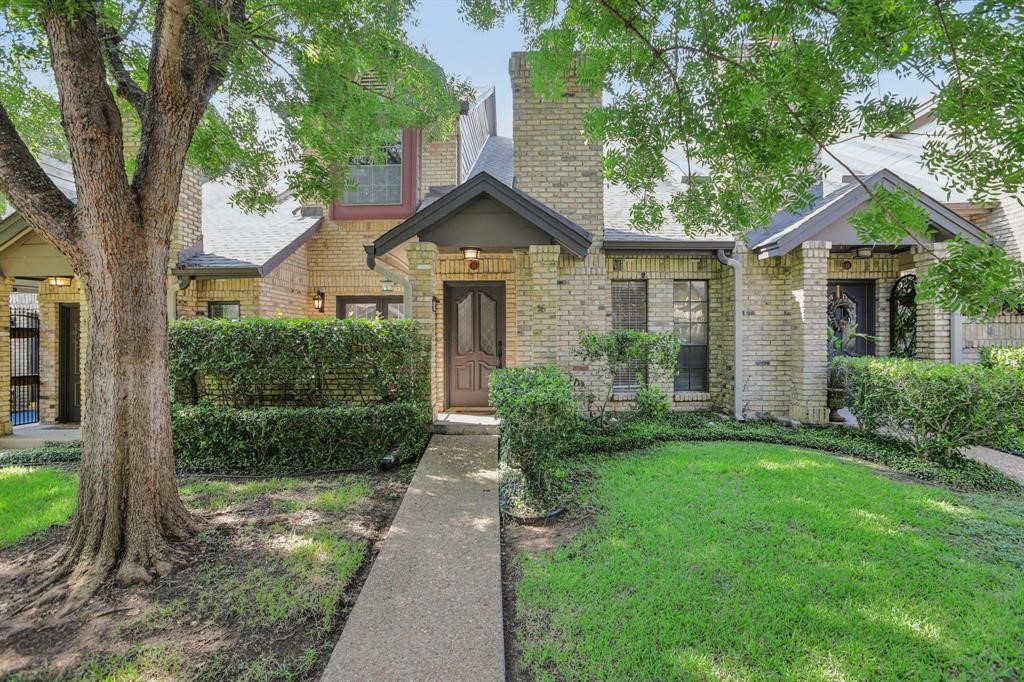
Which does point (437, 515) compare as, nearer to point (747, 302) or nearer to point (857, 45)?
point (857, 45)

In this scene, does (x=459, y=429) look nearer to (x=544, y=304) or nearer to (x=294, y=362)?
(x=544, y=304)

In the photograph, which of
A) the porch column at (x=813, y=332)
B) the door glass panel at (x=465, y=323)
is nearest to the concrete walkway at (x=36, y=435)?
the door glass panel at (x=465, y=323)

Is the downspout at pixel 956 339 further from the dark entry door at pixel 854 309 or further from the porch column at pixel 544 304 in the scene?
the porch column at pixel 544 304

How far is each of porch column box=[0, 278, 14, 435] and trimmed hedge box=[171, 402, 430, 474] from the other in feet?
15.7

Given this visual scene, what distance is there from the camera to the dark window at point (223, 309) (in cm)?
871

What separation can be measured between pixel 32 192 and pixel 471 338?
20.5ft

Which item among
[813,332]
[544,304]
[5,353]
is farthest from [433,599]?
[5,353]

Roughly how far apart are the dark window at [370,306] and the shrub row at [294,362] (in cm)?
421

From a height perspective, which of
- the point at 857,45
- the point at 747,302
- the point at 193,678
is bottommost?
the point at 193,678

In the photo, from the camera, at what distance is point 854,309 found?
8758mm

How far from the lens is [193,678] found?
2.33 meters

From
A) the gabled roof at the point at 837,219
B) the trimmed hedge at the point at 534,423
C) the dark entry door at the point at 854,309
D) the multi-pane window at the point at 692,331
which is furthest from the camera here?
the dark entry door at the point at 854,309

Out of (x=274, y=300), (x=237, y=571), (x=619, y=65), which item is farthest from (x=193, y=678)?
(x=274, y=300)

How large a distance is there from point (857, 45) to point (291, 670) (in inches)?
179
